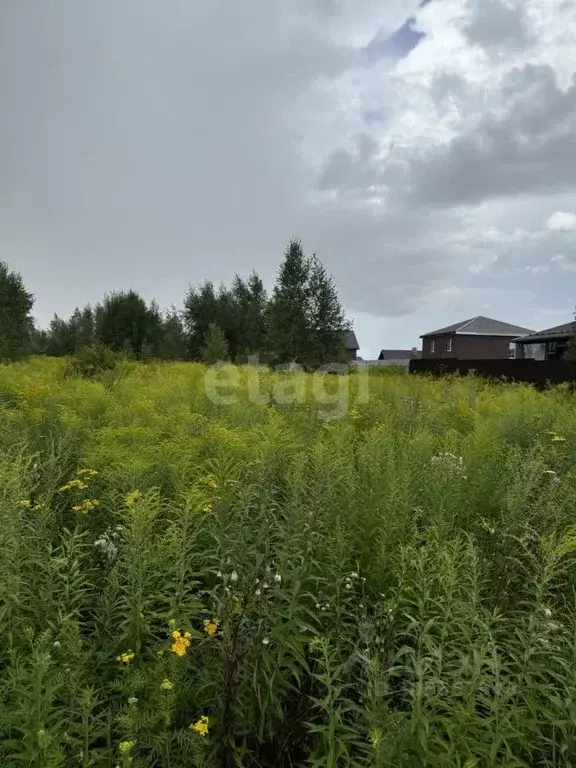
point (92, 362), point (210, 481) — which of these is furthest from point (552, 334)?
point (210, 481)

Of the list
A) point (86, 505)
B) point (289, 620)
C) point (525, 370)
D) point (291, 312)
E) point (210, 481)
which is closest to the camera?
point (289, 620)

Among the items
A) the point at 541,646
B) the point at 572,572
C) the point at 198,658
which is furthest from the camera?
the point at 572,572

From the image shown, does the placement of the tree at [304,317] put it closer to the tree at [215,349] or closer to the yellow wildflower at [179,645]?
the tree at [215,349]

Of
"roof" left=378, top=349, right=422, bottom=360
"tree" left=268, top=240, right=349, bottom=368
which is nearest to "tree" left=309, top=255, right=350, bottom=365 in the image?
"tree" left=268, top=240, right=349, bottom=368

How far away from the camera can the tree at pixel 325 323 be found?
22.6m

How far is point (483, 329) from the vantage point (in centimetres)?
5106

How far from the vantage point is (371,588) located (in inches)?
88.5

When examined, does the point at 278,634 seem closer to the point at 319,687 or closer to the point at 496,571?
the point at 319,687

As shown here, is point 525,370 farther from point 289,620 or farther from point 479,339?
point 479,339

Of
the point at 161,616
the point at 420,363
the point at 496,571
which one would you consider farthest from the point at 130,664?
the point at 420,363

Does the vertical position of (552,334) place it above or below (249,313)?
below

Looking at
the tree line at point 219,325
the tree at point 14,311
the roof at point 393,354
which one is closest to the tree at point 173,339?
the tree line at point 219,325

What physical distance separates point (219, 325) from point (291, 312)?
1211cm

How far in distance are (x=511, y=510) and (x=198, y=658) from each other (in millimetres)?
1680
